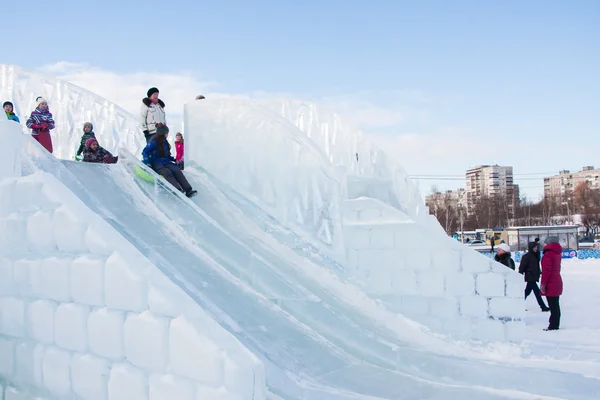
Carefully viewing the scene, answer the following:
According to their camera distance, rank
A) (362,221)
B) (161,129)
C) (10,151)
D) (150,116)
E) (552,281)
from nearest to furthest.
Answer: (10,151) → (362,221) → (161,129) → (150,116) → (552,281)

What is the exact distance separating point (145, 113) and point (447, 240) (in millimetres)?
4318

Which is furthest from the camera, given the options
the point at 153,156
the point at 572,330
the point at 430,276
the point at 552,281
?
the point at 552,281

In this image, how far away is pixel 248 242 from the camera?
6.63 metres

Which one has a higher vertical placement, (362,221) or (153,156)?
(153,156)

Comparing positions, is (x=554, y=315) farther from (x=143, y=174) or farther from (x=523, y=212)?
(x=523, y=212)

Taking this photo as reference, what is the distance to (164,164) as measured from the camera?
709cm

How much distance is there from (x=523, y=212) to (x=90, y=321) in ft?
233

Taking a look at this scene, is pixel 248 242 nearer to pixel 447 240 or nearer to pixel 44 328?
pixel 447 240

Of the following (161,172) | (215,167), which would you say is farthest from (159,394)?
(215,167)

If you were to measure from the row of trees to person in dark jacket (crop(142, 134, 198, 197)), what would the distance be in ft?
171

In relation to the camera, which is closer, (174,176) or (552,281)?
(174,176)

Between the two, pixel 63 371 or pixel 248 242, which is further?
pixel 248 242

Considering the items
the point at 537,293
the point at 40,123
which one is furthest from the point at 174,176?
the point at 537,293

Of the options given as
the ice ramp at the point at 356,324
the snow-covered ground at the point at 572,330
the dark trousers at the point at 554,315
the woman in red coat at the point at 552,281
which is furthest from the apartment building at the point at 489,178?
the ice ramp at the point at 356,324
